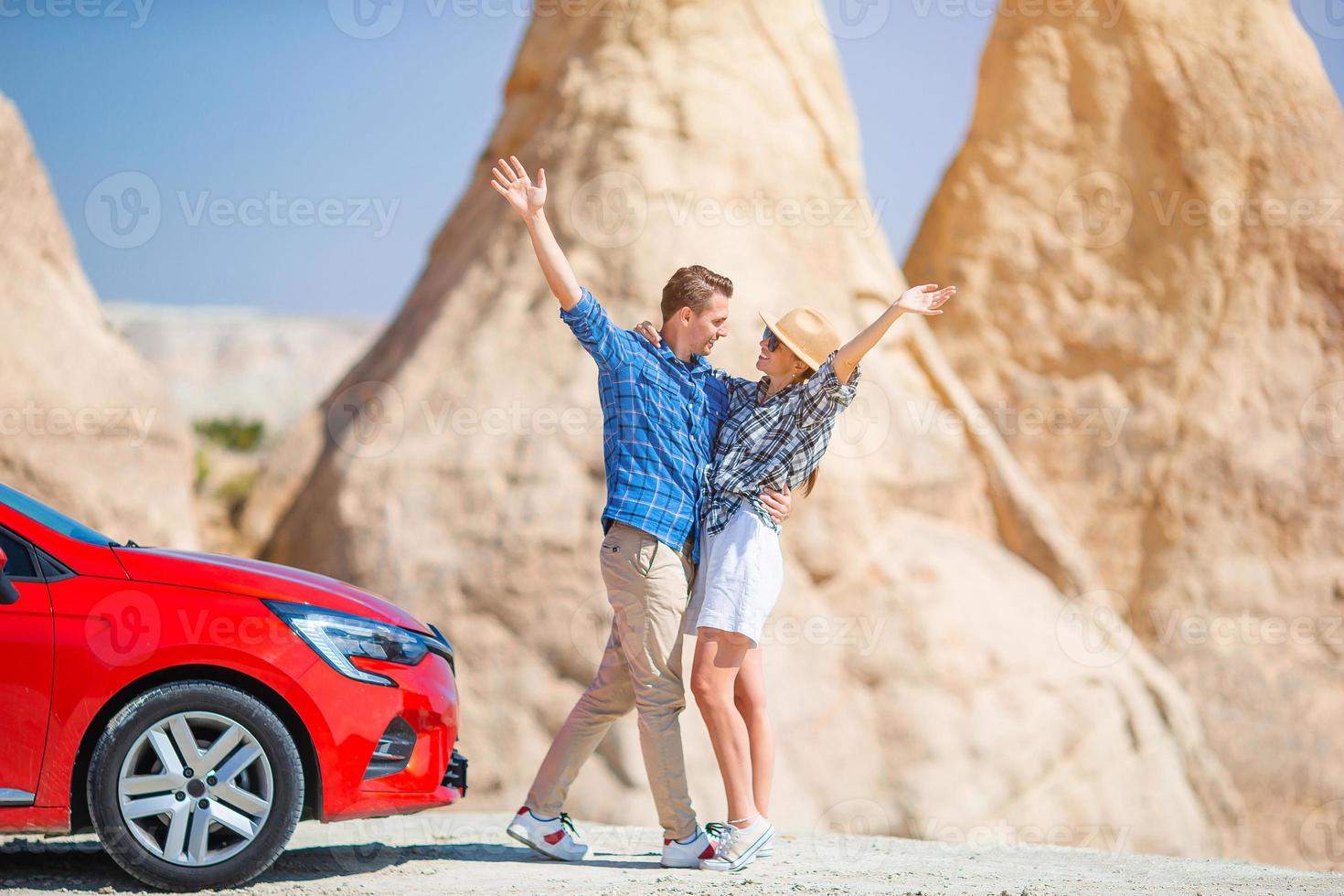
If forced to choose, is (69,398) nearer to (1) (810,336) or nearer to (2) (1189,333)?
(1) (810,336)

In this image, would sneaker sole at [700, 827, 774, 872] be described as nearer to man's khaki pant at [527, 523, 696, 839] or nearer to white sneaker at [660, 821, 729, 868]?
white sneaker at [660, 821, 729, 868]

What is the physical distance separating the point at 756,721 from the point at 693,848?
1.60ft

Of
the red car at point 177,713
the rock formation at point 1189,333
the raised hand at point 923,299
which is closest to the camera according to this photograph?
the red car at point 177,713

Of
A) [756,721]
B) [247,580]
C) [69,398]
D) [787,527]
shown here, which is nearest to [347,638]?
[247,580]

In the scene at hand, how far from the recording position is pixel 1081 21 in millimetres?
11711

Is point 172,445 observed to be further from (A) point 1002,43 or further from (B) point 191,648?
(A) point 1002,43

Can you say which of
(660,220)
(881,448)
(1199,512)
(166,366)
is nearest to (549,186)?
(660,220)

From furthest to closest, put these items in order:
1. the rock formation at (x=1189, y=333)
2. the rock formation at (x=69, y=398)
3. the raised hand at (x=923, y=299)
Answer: the rock formation at (x=1189, y=333) → the rock formation at (x=69, y=398) → the raised hand at (x=923, y=299)

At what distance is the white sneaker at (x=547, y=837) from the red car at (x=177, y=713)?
624mm

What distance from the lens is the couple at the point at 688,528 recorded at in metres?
4.59

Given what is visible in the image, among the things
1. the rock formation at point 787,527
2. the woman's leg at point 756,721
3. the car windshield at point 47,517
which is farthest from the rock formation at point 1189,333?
the car windshield at point 47,517

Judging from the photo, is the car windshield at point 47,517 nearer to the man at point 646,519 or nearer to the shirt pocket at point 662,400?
the man at point 646,519

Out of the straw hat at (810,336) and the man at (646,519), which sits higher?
the straw hat at (810,336)

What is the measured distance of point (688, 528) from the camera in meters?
4.70
